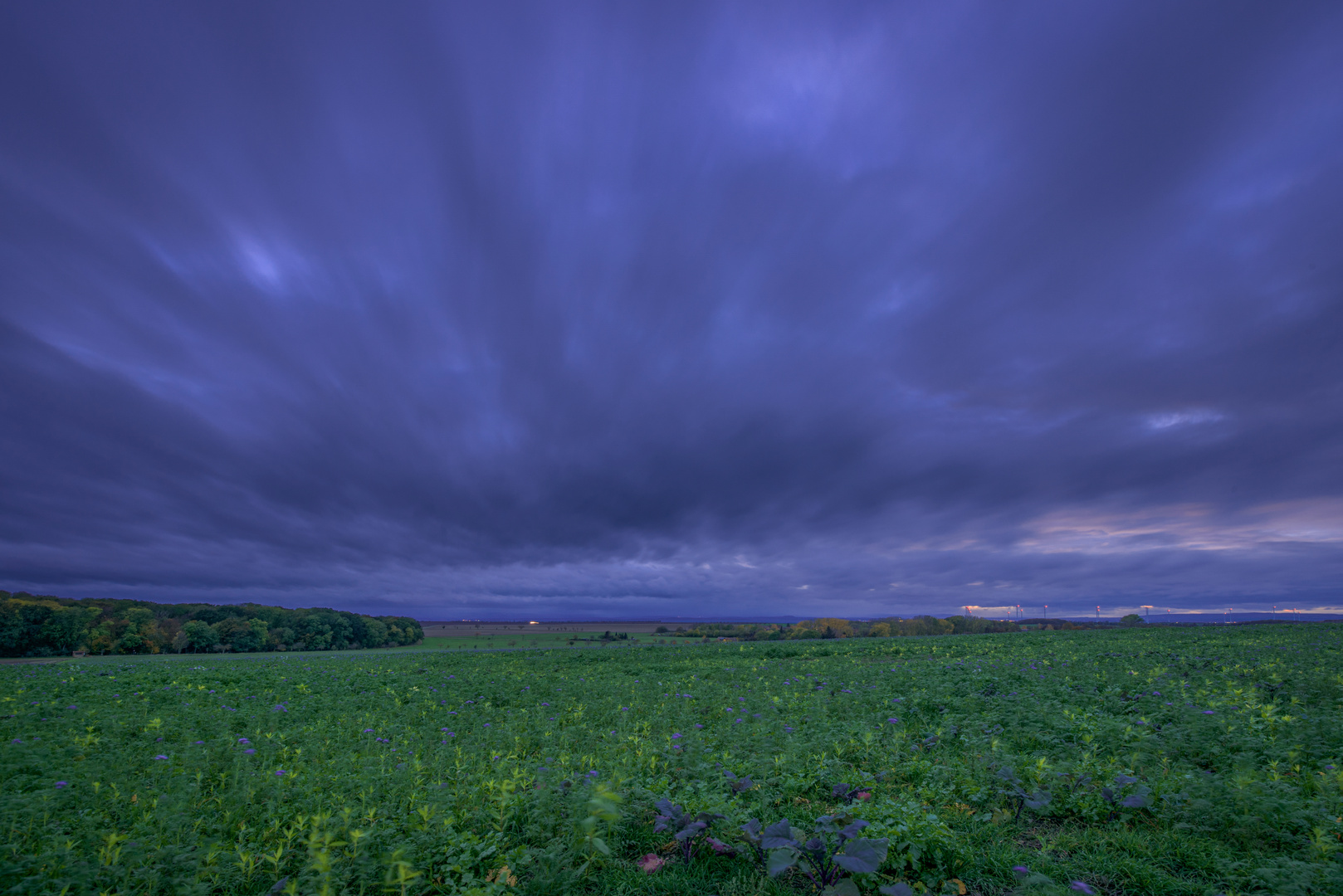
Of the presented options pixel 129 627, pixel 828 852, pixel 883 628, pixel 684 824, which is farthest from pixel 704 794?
pixel 883 628

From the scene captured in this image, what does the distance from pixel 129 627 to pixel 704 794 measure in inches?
2356

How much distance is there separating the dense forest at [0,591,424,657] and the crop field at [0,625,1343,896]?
4213 cm

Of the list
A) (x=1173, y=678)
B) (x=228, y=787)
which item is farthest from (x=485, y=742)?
(x=1173, y=678)

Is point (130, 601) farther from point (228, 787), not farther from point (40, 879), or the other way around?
point (40, 879)

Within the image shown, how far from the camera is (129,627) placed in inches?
1639

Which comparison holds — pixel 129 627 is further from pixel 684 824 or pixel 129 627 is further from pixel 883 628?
pixel 883 628

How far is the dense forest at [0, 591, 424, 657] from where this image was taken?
39.0 m

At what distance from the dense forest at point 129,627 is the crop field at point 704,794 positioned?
42132 mm

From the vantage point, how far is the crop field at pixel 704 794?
4215 millimetres

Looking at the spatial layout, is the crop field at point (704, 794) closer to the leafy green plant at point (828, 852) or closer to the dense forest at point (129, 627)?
the leafy green plant at point (828, 852)

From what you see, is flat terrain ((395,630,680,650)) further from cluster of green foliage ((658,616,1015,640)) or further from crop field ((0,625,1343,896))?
crop field ((0,625,1343,896))

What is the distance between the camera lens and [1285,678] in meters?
11.9

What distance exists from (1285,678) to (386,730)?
2123cm

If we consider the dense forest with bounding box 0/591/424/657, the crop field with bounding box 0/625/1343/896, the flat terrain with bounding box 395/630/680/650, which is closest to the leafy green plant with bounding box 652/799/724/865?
the crop field with bounding box 0/625/1343/896
